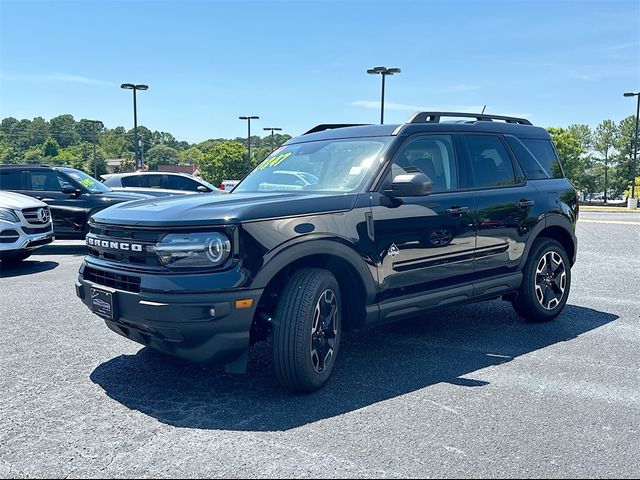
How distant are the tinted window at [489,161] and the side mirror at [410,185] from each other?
1.01 meters

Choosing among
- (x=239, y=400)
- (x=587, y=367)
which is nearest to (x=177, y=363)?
(x=239, y=400)

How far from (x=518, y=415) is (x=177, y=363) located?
8.10 feet

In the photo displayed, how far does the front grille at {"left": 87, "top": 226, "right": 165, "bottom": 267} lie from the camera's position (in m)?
3.38

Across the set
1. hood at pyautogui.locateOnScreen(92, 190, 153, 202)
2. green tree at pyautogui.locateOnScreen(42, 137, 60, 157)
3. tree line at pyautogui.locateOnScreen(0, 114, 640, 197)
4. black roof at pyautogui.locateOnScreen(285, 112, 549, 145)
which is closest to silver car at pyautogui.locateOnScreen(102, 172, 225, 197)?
hood at pyautogui.locateOnScreen(92, 190, 153, 202)

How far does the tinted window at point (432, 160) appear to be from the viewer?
14.1 ft

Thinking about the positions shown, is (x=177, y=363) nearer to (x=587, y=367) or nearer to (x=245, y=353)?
(x=245, y=353)

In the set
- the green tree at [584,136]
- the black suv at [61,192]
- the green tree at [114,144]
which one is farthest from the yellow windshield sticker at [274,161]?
the green tree at [114,144]

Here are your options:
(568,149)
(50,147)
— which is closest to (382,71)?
(568,149)

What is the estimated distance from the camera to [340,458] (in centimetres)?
279

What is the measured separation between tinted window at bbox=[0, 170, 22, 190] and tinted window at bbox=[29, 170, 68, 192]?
0.25 m

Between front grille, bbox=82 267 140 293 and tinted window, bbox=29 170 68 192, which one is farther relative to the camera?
tinted window, bbox=29 170 68 192

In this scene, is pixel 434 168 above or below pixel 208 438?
above

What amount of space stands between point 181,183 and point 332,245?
11413mm

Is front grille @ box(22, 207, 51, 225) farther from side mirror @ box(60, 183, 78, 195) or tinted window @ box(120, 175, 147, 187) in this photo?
tinted window @ box(120, 175, 147, 187)
